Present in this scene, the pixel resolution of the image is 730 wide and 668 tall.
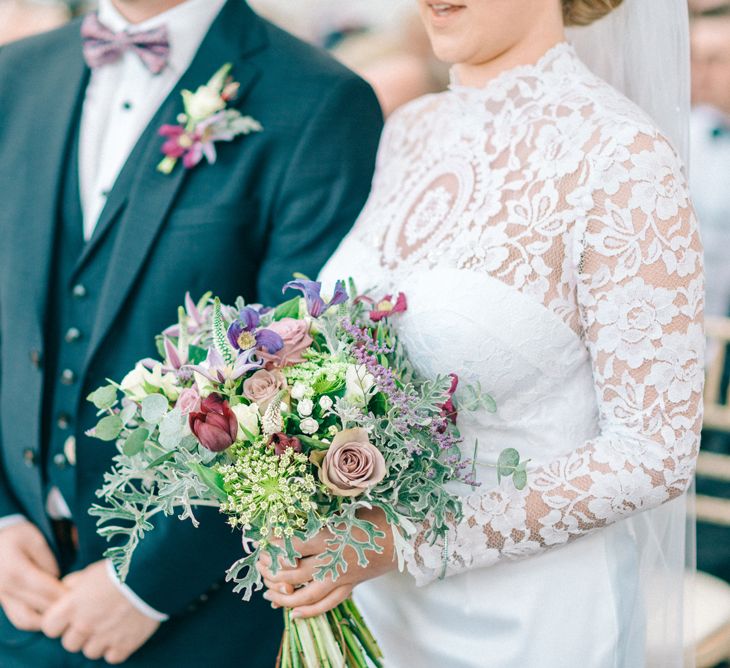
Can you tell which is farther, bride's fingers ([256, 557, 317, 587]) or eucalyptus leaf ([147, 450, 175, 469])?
bride's fingers ([256, 557, 317, 587])

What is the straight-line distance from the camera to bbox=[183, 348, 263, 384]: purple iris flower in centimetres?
Result: 144

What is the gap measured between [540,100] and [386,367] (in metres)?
0.59

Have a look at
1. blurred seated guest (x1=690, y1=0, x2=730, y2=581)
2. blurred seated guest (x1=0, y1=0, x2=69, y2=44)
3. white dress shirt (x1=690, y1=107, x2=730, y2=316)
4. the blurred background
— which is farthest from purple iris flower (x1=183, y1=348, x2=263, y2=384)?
blurred seated guest (x1=0, y1=0, x2=69, y2=44)

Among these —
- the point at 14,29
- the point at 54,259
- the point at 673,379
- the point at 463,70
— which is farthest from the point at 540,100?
the point at 14,29

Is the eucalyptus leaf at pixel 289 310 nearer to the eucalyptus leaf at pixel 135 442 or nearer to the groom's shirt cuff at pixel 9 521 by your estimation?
the eucalyptus leaf at pixel 135 442

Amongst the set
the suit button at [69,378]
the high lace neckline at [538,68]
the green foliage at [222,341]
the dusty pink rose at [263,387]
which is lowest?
the suit button at [69,378]

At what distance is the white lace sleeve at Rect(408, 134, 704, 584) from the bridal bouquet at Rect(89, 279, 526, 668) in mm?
156

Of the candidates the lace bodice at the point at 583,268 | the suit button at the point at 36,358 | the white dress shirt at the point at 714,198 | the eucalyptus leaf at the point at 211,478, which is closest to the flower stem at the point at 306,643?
the lace bodice at the point at 583,268

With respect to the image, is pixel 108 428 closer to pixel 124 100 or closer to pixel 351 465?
pixel 351 465

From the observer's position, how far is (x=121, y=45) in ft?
6.82

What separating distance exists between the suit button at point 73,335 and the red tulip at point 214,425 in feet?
2.38

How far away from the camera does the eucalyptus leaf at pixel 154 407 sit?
1.47 m

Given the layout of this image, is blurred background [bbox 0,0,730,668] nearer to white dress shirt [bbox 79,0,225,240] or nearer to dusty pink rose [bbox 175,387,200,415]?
white dress shirt [bbox 79,0,225,240]

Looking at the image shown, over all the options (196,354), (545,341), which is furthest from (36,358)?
(545,341)
